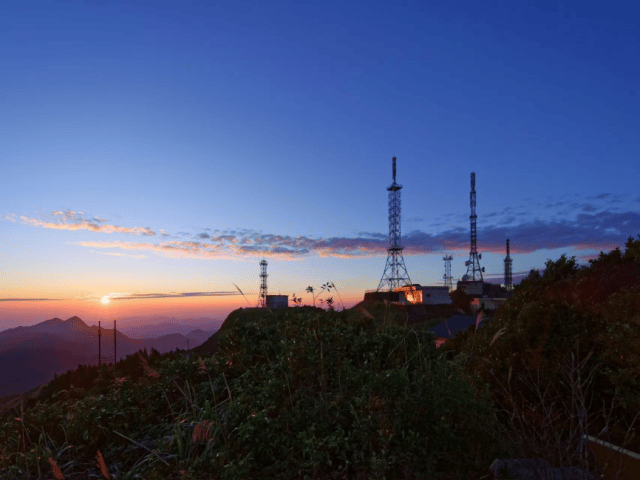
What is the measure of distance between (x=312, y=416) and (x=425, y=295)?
69.1 metres

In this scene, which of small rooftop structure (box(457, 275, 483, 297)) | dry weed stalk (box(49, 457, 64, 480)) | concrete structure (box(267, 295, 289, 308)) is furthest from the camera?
small rooftop structure (box(457, 275, 483, 297))

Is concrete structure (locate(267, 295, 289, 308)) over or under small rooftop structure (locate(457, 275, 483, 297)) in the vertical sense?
under

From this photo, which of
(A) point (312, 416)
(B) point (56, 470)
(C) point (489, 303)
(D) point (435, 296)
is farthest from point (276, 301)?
(B) point (56, 470)

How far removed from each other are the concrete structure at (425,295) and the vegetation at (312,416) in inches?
2503

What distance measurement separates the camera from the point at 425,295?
7062 cm

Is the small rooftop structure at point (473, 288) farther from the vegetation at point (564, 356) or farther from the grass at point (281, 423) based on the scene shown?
the grass at point (281, 423)

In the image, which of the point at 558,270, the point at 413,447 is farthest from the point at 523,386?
the point at 558,270

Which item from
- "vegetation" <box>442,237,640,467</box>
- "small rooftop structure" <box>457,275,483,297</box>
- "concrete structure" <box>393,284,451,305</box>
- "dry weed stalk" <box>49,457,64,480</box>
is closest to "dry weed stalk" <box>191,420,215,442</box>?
"dry weed stalk" <box>49,457,64,480</box>

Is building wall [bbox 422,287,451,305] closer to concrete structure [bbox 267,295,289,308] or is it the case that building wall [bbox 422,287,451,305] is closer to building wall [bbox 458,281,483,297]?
building wall [bbox 458,281,483,297]

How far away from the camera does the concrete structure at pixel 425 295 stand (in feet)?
230

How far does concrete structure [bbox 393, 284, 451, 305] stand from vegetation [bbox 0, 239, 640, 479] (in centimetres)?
6358

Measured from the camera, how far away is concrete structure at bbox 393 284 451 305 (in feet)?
230

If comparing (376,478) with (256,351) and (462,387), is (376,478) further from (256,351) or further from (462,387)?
(256,351)

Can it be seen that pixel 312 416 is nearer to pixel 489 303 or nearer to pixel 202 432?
pixel 202 432
